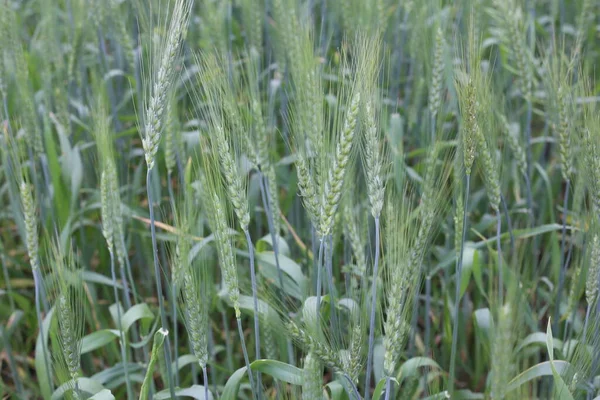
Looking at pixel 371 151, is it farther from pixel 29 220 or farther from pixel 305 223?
pixel 305 223

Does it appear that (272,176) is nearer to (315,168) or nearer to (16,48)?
(315,168)

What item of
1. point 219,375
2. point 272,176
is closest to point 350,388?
point 272,176

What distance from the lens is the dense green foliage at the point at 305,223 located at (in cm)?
148

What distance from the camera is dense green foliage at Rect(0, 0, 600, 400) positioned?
1.48 m

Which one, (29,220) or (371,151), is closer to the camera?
(371,151)

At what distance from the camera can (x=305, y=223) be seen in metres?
2.55

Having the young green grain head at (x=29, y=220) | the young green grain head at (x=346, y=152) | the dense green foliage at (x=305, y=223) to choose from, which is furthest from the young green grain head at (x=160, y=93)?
the young green grain head at (x=29, y=220)

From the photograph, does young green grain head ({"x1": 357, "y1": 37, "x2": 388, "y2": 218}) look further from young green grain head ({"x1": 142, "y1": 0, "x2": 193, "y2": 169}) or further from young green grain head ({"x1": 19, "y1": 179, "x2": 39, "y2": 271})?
young green grain head ({"x1": 19, "y1": 179, "x2": 39, "y2": 271})

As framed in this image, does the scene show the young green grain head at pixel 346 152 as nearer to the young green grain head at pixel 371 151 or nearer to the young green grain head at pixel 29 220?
the young green grain head at pixel 371 151

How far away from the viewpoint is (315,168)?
1.65 m

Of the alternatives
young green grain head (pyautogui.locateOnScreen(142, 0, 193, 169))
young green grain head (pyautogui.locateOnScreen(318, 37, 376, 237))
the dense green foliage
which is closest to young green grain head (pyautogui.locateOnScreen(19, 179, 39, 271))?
the dense green foliage

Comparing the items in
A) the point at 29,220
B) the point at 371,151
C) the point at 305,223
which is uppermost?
the point at 371,151

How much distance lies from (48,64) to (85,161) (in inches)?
14.9

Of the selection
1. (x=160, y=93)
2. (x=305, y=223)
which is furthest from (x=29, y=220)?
(x=305, y=223)
